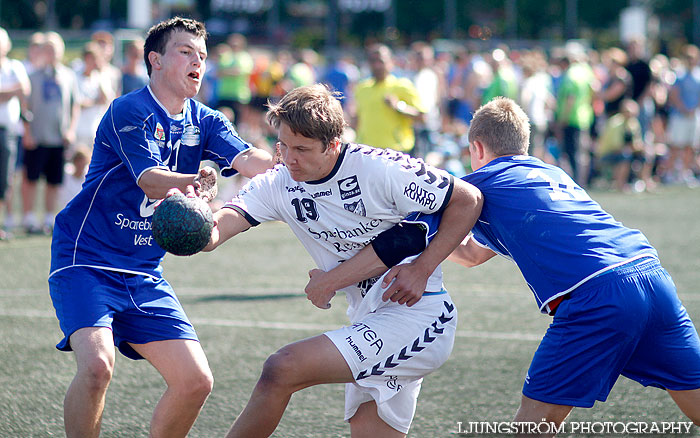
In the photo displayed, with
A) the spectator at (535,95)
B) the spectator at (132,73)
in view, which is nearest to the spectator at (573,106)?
the spectator at (535,95)

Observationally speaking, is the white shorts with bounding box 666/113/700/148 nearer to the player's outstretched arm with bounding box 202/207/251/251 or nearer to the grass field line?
the grass field line

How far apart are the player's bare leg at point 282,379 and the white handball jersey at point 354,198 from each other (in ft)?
1.44

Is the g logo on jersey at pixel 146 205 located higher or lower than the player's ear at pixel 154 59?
lower

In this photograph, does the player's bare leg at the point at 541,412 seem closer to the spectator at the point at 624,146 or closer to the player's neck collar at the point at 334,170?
the player's neck collar at the point at 334,170

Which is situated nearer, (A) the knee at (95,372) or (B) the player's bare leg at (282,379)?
(B) the player's bare leg at (282,379)

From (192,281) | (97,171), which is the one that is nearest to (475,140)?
(97,171)

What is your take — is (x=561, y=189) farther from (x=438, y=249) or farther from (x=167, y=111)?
(x=167, y=111)

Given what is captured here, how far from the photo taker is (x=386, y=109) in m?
11.3

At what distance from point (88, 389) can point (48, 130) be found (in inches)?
336

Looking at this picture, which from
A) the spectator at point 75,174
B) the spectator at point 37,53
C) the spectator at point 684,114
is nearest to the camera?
the spectator at point 37,53

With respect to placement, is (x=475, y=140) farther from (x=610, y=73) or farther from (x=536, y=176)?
(x=610, y=73)

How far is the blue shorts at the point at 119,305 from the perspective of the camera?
4246 millimetres

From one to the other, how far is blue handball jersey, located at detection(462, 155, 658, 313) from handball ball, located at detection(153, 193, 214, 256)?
4.09 feet

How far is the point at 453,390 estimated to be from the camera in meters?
5.79
